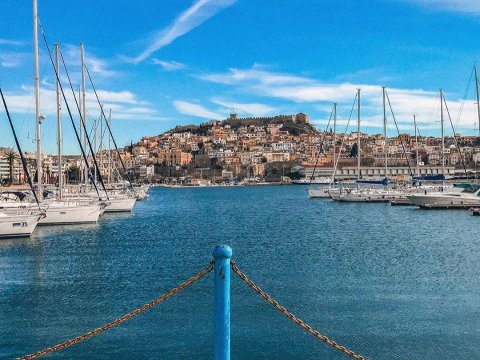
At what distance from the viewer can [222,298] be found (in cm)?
453

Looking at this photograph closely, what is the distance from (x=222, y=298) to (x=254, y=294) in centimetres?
833

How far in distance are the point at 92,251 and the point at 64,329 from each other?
9778 mm

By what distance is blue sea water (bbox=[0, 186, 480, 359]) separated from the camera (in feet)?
30.4

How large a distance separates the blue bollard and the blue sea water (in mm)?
4305

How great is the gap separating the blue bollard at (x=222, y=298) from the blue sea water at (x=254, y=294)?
4305 millimetres

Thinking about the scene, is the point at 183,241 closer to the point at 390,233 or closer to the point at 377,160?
the point at 390,233

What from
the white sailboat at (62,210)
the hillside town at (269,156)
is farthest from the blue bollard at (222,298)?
the hillside town at (269,156)

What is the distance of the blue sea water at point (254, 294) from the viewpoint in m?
9.27

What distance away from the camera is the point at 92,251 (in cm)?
1969

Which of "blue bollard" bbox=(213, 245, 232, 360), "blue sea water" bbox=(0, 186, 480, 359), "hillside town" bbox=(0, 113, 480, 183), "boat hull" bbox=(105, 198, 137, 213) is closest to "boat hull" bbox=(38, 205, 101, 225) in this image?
"blue sea water" bbox=(0, 186, 480, 359)

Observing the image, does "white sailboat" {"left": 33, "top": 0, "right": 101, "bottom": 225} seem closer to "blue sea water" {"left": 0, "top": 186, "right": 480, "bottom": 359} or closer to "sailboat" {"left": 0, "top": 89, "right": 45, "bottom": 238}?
"blue sea water" {"left": 0, "top": 186, "right": 480, "bottom": 359}

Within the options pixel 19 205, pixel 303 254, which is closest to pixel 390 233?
pixel 303 254

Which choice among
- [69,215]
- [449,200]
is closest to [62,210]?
[69,215]

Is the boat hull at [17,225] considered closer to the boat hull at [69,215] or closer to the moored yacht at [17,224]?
the moored yacht at [17,224]
